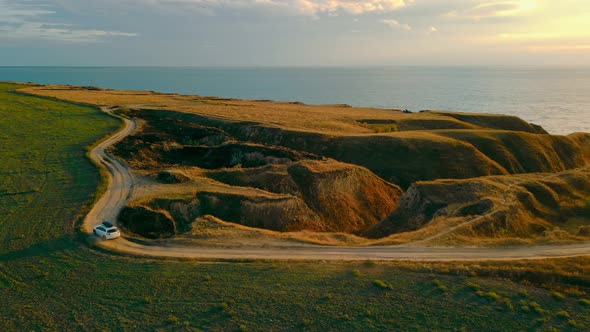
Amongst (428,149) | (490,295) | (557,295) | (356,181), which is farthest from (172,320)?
(428,149)

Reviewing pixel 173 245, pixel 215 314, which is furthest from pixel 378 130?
pixel 215 314

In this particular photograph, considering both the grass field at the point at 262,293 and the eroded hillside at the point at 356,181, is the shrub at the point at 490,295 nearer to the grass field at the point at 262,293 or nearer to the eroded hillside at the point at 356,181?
the grass field at the point at 262,293

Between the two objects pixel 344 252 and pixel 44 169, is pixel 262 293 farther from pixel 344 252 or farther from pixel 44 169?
pixel 44 169

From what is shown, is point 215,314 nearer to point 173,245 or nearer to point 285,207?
point 173,245

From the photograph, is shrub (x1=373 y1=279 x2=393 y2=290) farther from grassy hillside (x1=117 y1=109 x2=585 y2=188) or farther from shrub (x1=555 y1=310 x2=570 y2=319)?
grassy hillside (x1=117 y1=109 x2=585 y2=188)

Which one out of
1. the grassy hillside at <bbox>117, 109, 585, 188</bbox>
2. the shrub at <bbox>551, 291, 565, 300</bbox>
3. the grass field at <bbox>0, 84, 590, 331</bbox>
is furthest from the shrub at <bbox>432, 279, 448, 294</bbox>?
the grassy hillside at <bbox>117, 109, 585, 188</bbox>
